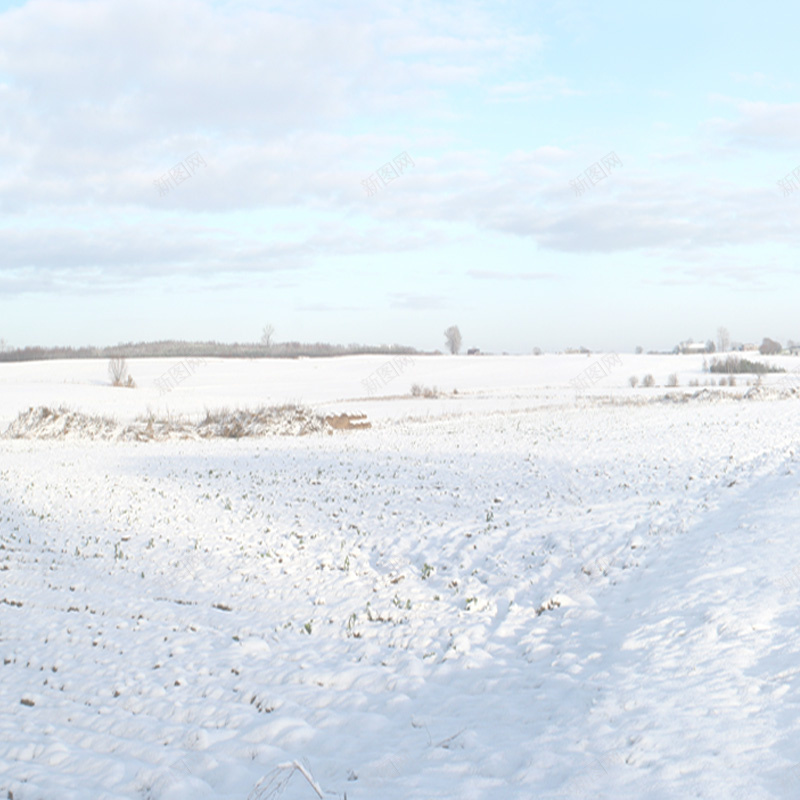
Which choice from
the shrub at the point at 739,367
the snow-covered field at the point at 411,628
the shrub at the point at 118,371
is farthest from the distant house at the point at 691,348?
the snow-covered field at the point at 411,628

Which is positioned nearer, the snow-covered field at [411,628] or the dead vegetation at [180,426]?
the snow-covered field at [411,628]

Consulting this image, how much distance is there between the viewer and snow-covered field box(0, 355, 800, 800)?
5.43m

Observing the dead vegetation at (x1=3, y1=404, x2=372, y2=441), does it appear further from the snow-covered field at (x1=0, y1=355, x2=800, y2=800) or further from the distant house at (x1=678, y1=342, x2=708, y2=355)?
the distant house at (x1=678, y1=342, x2=708, y2=355)

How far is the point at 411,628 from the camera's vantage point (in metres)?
9.16

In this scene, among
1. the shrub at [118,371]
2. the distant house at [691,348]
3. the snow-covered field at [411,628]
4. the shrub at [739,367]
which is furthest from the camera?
the distant house at [691,348]

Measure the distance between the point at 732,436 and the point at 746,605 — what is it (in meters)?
17.7

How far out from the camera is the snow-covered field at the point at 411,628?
5430mm

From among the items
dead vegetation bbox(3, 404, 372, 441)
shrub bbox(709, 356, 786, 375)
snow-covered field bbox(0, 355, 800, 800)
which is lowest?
snow-covered field bbox(0, 355, 800, 800)

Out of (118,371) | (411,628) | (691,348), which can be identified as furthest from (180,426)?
(691,348)

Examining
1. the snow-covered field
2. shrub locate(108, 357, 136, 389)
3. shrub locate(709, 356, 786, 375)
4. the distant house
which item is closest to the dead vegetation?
the snow-covered field

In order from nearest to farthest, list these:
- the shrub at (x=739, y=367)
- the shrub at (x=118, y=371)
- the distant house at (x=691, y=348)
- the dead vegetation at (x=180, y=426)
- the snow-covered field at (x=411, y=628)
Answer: the snow-covered field at (x=411, y=628) → the dead vegetation at (x=180, y=426) → the shrub at (x=118, y=371) → the shrub at (x=739, y=367) → the distant house at (x=691, y=348)

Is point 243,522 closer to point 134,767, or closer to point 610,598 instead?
point 610,598

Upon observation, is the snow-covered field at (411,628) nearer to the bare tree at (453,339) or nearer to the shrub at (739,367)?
the shrub at (739,367)

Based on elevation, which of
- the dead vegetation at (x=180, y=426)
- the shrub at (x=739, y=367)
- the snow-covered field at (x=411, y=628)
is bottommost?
the snow-covered field at (x=411, y=628)
